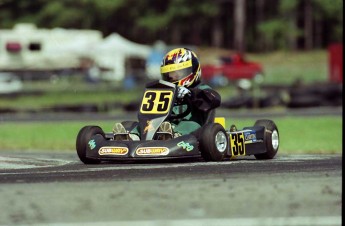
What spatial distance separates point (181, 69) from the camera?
10.3 meters

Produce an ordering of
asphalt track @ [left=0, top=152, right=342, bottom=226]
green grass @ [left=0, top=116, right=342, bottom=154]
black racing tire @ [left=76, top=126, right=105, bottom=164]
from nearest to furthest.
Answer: asphalt track @ [left=0, top=152, right=342, bottom=226], black racing tire @ [left=76, top=126, right=105, bottom=164], green grass @ [left=0, top=116, right=342, bottom=154]

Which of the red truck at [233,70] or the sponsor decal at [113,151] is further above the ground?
the sponsor decal at [113,151]

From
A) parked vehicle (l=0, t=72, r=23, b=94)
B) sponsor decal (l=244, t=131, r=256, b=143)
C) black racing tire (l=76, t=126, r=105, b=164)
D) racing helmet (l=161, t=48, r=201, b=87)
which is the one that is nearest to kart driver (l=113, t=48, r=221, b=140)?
racing helmet (l=161, t=48, r=201, b=87)

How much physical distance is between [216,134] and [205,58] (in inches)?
1827

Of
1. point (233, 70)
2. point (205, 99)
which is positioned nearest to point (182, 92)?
point (205, 99)

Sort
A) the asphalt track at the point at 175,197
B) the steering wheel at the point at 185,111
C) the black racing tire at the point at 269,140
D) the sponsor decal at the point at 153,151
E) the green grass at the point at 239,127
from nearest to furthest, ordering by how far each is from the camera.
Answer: the asphalt track at the point at 175,197 < the sponsor decal at the point at 153,151 < the steering wheel at the point at 185,111 < the black racing tire at the point at 269,140 < the green grass at the point at 239,127

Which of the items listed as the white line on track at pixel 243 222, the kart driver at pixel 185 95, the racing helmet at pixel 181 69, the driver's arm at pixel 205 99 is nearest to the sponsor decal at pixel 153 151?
the kart driver at pixel 185 95

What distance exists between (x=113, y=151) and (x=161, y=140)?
0.45 metres

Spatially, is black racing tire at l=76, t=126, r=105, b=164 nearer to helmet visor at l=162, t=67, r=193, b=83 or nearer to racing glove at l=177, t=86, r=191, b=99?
racing glove at l=177, t=86, r=191, b=99

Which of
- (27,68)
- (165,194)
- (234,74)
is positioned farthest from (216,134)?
(27,68)

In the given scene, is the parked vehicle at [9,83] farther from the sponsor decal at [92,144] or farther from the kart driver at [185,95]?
the sponsor decal at [92,144]

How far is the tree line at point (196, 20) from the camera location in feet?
211

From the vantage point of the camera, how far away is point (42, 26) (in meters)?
68.6

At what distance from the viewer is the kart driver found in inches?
386
